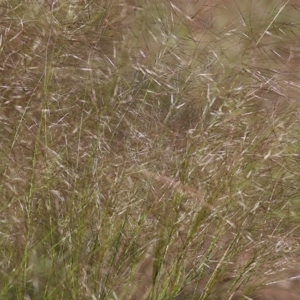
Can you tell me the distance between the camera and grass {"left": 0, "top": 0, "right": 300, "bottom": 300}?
1.84m

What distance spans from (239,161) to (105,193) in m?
0.30

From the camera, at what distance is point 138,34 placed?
2.36 meters

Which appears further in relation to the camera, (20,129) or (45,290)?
(20,129)

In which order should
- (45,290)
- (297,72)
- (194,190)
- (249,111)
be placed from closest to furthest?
(45,290)
(194,190)
(249,111)
(297,72)

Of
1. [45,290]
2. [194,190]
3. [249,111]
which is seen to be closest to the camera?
[45,290]

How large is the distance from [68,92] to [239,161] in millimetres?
483

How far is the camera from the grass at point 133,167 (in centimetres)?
184

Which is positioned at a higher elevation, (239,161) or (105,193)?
(239,161)

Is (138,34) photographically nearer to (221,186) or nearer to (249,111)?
(249,111)

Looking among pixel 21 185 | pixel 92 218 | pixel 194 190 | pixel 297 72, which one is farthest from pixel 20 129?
pixel 297 72

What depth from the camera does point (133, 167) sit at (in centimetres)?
193

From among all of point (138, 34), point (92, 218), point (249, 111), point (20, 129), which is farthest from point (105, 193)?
point (138, 34)

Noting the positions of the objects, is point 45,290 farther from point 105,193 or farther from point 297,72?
point 297,72

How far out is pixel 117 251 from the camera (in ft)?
6.08
